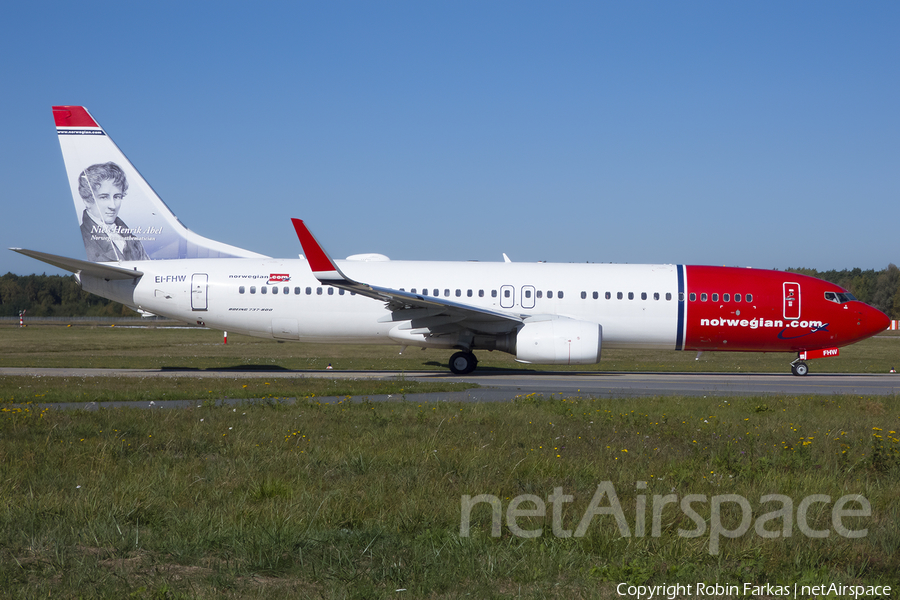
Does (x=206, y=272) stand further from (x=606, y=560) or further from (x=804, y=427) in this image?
(x=606, y=560)

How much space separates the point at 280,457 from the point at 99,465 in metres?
1.72

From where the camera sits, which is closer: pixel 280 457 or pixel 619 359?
pixel 280 457

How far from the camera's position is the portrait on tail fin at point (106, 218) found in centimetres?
2195

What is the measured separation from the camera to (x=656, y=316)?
21.4 m

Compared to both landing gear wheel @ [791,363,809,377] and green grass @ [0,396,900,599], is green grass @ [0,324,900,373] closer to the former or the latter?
landing gear wheel @ [791,363,809,377]

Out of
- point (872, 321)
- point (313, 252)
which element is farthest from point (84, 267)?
point (872, 321)

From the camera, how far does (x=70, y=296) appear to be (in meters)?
99.9

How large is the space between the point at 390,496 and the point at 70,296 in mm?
107467

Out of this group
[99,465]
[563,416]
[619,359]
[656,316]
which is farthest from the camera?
[619,359]

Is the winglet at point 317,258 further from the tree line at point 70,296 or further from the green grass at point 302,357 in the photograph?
the tree line at point 70,296

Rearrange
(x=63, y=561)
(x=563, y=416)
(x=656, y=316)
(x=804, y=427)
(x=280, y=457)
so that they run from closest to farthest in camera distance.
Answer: (x=63, y=561)
(x=280, y=457)
(x=804, y=427)
(x=563, y=416)
(x=656, y=316)

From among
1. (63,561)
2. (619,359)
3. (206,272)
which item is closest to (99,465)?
(63,561)

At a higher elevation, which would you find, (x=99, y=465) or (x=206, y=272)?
(x=206, y=272)
